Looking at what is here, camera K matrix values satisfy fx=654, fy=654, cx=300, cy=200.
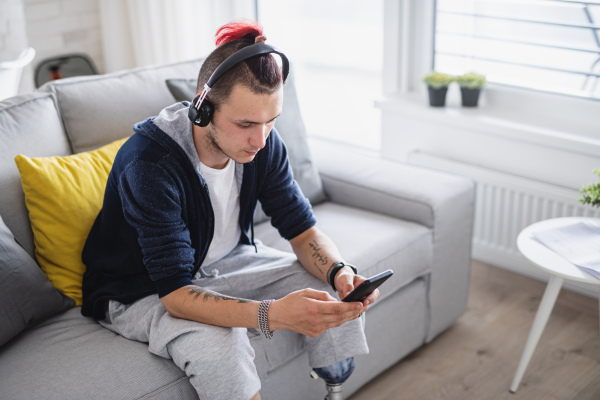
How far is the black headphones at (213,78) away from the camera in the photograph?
1288 millimetres

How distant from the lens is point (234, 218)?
1641mm

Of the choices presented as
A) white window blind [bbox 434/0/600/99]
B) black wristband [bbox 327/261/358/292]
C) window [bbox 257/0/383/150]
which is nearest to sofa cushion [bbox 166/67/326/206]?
black wristband [bbox 327/261/358/292]

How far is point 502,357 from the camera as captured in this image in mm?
2037

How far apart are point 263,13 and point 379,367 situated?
6.81ft

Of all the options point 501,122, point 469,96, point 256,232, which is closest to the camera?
point 256,232

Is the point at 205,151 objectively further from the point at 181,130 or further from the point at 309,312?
the point at 309,312

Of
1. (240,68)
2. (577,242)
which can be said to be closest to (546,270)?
(577,242)

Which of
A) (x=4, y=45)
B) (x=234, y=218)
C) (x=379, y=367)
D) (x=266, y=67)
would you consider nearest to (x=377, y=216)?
(x=379, y=367)

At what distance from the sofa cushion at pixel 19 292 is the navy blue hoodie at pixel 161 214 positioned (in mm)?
96

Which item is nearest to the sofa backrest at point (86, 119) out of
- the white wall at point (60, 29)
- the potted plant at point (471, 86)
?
the potted plant at point (471, 86)

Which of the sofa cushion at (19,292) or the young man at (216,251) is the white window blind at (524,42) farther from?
the sofa cushion at (19,292)

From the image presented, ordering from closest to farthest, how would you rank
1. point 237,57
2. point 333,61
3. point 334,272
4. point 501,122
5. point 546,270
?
point 237,57 < point 334,272 < point 546,270 < point 501,122 < point 333,61

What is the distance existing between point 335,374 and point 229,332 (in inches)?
13.2

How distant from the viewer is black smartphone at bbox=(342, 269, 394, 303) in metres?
1.32
